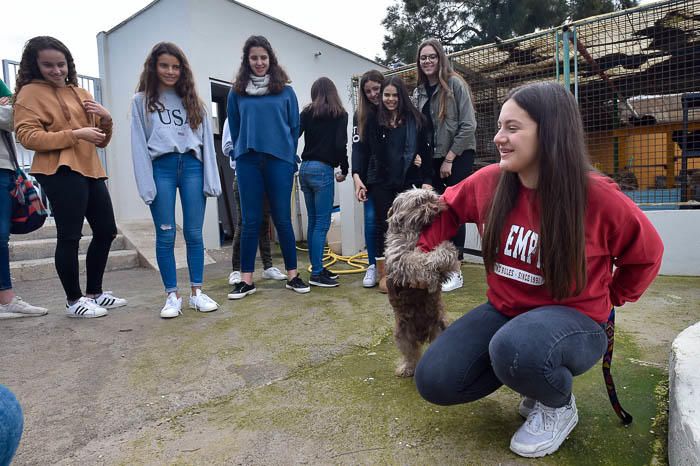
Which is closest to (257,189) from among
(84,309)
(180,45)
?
(84,309)

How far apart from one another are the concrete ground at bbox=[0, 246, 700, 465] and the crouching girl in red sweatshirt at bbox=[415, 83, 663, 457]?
17 cm

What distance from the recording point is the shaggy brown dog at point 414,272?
1706mm

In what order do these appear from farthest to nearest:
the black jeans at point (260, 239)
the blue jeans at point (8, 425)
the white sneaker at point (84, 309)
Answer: the black jeans at point (260, 239)
the white sneaker at point (84, 309)
the blue jeans at point (8, 425)

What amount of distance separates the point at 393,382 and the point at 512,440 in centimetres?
61

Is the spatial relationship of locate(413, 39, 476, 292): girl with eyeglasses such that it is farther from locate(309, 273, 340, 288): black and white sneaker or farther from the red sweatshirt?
the red sweatshirt

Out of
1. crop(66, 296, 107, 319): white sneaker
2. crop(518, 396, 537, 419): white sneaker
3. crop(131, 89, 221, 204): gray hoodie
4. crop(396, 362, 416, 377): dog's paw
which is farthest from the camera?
crop(66, 296, 107, 319): white sneaker

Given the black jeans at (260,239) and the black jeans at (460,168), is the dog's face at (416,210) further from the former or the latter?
the black jeans at (260,239)

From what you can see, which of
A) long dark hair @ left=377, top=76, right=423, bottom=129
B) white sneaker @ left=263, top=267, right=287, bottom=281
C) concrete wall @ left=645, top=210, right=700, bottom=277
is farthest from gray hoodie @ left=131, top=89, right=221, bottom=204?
concrete wall @ left=645, top=210, right=700, bottom=277

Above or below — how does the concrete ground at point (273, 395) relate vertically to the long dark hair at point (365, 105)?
below

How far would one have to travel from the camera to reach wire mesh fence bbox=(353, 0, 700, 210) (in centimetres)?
431

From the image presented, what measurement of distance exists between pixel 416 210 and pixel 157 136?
203cm

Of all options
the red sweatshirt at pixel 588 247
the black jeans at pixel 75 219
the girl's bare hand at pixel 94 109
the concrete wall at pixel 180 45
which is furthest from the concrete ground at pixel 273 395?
the concrete wall at pixel 180 45

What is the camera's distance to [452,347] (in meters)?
1.62

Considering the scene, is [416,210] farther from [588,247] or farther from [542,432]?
[542,432]
